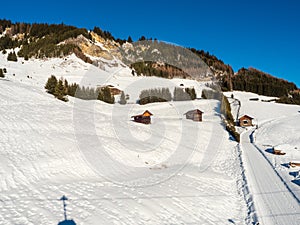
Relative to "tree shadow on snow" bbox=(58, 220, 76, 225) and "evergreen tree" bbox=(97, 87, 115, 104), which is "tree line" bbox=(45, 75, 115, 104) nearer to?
"evergreen tree" bbox=(97, 87, 115, 104)

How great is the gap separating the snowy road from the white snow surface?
0.78 metres

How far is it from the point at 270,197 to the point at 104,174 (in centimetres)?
790

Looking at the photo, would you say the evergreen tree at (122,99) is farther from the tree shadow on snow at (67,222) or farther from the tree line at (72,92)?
the tree shadow on snow at (67,222)

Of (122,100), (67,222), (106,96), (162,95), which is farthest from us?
(122,100)

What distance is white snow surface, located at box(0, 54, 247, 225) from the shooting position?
8.17m

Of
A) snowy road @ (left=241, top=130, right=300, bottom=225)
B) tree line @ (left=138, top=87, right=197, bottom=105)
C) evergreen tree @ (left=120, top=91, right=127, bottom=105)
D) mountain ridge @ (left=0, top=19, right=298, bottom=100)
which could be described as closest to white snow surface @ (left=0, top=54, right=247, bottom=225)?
snowy road @ (left=241, top=130, right=300, bottom=225)

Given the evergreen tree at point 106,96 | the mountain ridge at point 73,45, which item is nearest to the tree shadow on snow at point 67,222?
the evergreen tree at point 106,96

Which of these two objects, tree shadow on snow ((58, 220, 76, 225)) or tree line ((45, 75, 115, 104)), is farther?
tree line ((45, 75, 115, 104))

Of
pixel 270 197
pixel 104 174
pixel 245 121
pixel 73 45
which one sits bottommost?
pixel 270 197

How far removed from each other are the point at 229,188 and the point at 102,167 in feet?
22.9

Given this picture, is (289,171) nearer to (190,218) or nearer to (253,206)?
(253,206)

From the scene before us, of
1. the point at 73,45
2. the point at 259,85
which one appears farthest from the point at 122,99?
the point at 259,85

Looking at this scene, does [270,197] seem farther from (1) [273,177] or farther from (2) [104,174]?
(2) [104,174]

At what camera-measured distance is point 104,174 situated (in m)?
12.1
